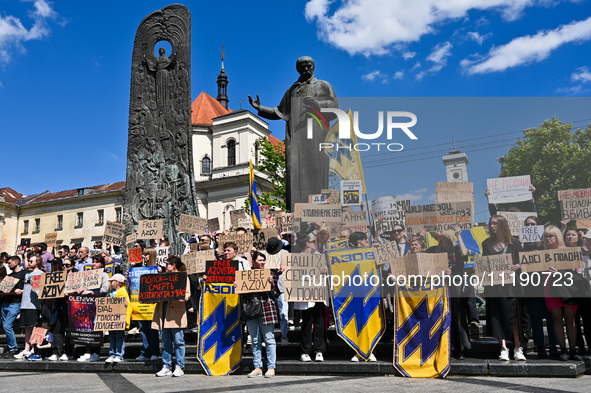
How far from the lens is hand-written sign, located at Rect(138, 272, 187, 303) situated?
7.25 metres

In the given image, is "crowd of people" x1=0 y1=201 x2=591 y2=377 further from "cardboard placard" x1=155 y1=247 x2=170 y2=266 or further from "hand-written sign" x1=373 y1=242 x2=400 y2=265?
"cardboard placard" x1=155 y1=247 x2=170 y2=266

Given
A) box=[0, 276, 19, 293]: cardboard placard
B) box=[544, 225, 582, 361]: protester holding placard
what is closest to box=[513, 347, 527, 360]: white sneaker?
box=[544, 225, 582, 361]: protester holding placard

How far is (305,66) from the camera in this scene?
10539 millimetres

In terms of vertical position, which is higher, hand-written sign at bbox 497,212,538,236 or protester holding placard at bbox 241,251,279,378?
hand-written sign at bbox 497,212,538,236

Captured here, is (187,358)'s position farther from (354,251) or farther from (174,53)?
(174,53)

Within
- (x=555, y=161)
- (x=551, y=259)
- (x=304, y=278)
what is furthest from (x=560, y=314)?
(x=555, y=161)

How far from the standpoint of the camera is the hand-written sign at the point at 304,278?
23.4 ft

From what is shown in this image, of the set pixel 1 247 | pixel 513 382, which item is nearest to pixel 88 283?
pixel 513 382

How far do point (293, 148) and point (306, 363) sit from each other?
189 inches

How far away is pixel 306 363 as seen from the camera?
6805mm

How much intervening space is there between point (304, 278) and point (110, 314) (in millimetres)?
3298

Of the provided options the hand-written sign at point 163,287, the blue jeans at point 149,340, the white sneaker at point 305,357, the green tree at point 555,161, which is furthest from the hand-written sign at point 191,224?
the green tree at point 555,161

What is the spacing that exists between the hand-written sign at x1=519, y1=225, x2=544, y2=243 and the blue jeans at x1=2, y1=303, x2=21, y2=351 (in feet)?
29.7

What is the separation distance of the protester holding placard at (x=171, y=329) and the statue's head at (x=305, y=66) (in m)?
5.50
